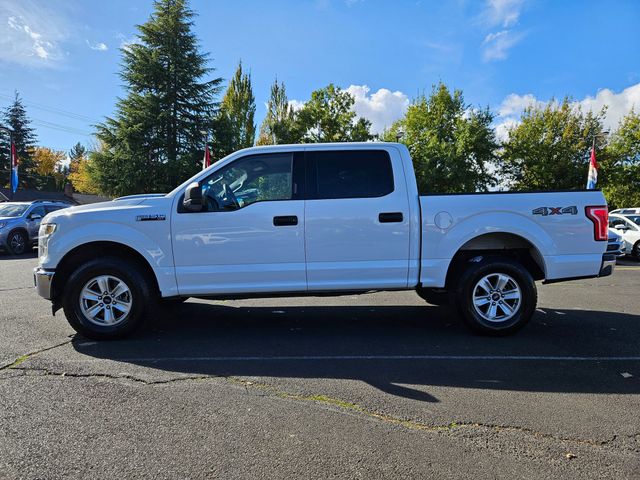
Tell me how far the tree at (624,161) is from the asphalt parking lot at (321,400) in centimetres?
3048

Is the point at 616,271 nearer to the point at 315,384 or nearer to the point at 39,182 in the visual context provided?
the point at 315,384

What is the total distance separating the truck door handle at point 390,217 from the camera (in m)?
4.78

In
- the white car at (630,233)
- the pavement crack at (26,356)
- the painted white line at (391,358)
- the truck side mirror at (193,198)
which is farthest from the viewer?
the white car at (630,233)

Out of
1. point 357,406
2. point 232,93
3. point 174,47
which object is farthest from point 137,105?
point 357,406

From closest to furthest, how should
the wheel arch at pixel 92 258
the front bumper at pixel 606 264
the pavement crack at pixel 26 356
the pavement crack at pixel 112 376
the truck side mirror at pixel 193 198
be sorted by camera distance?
the pavement crack at pixel 112 376 → the pavement crack at pixel 26 356 → the truck side mirror at pixel 193 198 → the wheel arch at pixel 92 258 → the front bumper at pixel 606 264

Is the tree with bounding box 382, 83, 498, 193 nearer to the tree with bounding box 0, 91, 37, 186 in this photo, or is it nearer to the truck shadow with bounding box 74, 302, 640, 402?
the truck shadow with bounding box 74, 302, 640, 402

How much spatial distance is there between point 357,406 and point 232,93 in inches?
1949

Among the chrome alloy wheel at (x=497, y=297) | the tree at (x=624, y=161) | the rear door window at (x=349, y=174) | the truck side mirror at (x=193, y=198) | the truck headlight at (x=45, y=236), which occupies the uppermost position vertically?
the tree at (x=624, y=161)

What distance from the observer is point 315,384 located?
3.65 m

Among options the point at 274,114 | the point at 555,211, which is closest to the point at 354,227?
the point at 555,211

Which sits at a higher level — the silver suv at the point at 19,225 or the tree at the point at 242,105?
the tree at the point at 242,105

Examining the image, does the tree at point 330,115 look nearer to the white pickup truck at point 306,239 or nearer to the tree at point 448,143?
the tree at point 448,143

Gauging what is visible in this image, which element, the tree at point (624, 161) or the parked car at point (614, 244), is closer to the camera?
the parked car at point (614, 244)

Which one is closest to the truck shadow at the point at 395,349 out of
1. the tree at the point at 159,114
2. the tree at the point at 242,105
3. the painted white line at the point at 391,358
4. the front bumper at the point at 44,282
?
the painted white line at the point at 391,358
